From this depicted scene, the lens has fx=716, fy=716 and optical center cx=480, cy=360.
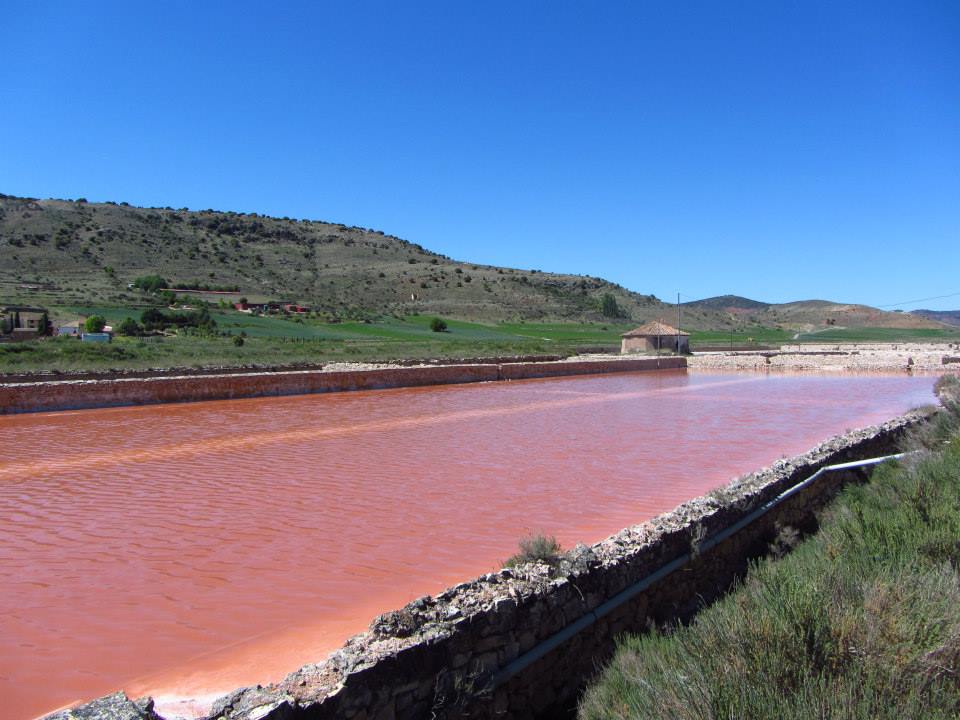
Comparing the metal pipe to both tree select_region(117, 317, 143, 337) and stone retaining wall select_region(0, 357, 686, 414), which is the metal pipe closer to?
stone retaining wall select_region(0, 357, 686, 414)

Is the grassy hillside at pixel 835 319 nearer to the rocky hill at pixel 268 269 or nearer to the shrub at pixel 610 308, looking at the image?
the rocky hill at pixel 268 269

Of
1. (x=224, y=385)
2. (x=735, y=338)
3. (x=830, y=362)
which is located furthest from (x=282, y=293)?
(x=224, y=385)

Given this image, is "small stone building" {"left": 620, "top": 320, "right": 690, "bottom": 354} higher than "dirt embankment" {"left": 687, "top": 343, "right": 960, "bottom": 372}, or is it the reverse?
"small stone building" {"left": 620, "top": 320, "right": 690, "bottom": 354}

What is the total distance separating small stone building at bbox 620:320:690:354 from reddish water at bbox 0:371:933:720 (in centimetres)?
3025

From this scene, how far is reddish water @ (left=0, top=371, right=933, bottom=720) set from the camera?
16.4 feet

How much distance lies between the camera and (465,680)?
3.80 meters

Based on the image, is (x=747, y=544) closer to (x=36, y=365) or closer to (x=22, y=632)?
(x=22, y=632)

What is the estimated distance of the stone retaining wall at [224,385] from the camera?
17297 millimetres

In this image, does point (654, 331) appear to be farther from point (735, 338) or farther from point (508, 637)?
point (508, 637)

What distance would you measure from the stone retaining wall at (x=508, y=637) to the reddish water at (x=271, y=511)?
1.39 metres

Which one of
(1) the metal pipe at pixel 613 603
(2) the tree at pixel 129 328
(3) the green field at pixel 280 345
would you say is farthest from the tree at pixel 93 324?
(1) the metal pipe at pixel 613 603

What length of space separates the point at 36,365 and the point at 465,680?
2631cm

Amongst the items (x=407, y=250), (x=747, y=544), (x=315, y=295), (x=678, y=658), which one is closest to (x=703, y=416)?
(x=747, y=544)

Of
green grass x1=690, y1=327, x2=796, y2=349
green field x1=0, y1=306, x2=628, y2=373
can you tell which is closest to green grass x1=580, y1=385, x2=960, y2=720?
green field x1=0, y1=306, x2=628, y2=373
